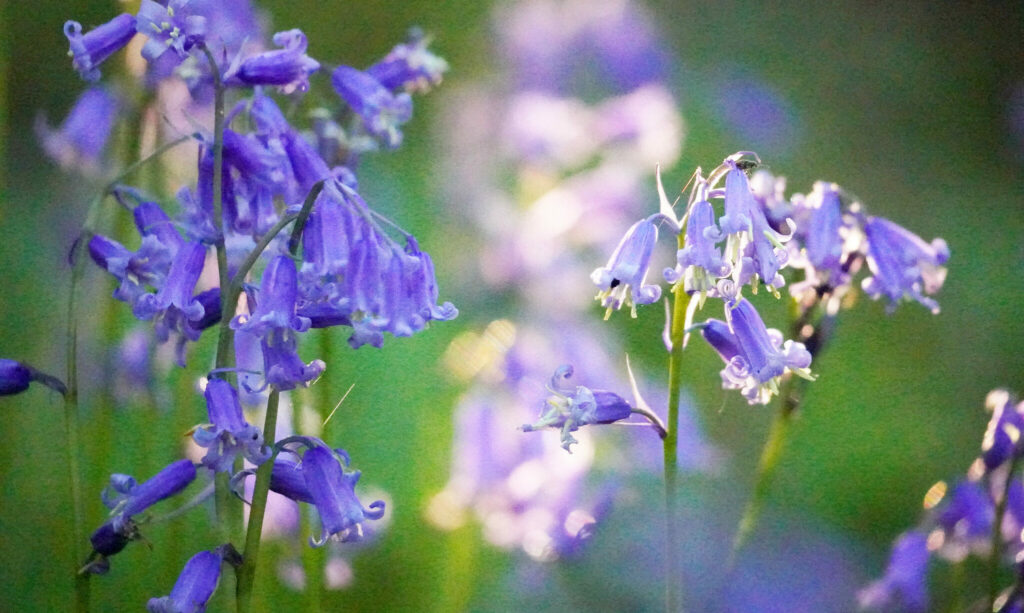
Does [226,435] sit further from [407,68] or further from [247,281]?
[407,68]

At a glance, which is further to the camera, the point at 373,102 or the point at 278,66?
the point at 373,102

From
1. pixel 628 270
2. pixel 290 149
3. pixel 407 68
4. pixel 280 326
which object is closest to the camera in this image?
pixel 280 326

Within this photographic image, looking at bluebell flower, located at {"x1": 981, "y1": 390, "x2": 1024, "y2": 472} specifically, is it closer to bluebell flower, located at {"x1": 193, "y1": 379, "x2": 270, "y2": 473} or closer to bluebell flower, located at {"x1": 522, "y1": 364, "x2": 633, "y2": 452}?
bluebell flower, located at {"x1": 522, "y1": 364, "x2": 633, "y2": 452}

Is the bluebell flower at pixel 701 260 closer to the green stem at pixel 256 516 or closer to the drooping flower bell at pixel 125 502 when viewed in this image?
the green stem at pixel 256 516

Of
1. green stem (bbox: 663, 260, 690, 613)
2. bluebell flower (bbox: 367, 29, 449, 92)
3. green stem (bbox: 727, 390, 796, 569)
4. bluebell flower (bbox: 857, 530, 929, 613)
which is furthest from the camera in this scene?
bluebell flower (bbox: 857, 530, 929, 613)

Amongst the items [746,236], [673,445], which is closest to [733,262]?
[746,236]

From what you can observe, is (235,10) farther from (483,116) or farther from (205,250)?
(483,116)

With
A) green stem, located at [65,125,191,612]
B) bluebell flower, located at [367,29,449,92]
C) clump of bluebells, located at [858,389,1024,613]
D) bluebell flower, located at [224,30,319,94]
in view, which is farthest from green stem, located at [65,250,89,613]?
clump of bluebells, located at [858,389,1024,613]
